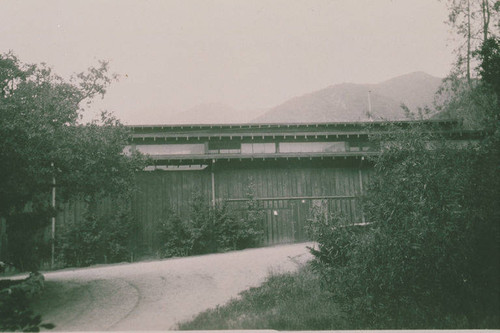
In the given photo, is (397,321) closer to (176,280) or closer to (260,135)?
(176,280)

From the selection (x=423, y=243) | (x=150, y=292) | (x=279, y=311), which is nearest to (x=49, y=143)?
(x=150, y=292)

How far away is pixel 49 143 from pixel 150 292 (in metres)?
4.11

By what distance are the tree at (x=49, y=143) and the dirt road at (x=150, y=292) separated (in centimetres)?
219

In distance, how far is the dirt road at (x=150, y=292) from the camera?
7938 mm

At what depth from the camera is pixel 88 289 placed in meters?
10.2

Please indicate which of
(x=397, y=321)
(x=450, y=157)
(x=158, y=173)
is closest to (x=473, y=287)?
(x=397, y=321)

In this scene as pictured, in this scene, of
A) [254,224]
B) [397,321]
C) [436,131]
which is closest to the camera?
[397,321]

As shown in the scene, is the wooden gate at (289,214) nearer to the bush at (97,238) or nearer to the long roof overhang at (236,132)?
the long roof overhang at (236,132)

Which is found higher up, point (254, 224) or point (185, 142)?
point (185, 142)

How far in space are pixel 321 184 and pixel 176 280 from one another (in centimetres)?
1047

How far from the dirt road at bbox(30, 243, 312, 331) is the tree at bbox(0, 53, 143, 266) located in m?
2.19

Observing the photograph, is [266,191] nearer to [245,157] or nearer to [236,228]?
[245,157]

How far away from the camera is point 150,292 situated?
381 inches

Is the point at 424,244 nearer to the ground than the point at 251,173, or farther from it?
nearer to the ground
